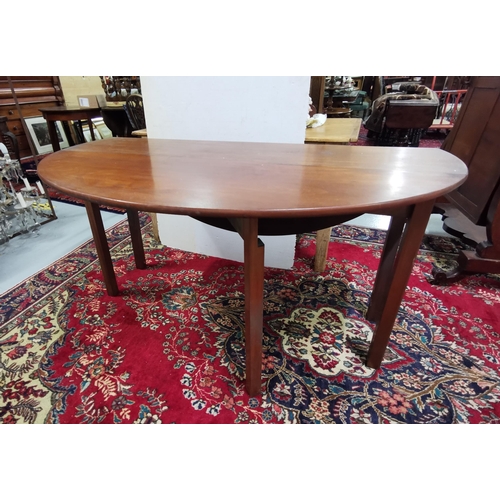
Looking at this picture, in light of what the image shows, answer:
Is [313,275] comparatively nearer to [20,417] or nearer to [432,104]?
[20,417]

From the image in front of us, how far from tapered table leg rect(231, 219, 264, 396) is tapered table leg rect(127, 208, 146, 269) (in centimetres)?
89

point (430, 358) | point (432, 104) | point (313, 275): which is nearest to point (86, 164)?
point (313, 275)

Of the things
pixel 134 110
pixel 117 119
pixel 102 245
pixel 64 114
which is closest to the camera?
pixel 102 245

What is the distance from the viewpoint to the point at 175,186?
33.0 inches

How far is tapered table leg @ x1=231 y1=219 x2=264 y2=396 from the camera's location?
82 centimetres

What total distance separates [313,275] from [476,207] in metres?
0.87

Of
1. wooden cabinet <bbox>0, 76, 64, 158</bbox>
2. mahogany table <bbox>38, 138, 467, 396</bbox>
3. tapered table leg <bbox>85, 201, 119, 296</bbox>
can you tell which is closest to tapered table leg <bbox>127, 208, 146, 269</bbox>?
tapered table leg <bbox>85, 201, 119, 296</bbox>

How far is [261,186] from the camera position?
0.84 meters

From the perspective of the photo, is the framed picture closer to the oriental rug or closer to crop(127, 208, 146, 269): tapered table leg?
the oriental rug

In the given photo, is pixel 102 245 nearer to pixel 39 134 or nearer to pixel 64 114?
pixel 64 114

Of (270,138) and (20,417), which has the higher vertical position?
(270,138)

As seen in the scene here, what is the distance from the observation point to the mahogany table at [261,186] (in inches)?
29.1

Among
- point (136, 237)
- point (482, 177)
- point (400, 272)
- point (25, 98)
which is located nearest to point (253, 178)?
point (400, 272)

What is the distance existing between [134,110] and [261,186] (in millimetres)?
2837
